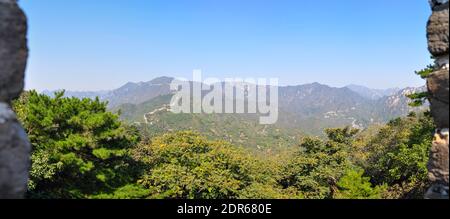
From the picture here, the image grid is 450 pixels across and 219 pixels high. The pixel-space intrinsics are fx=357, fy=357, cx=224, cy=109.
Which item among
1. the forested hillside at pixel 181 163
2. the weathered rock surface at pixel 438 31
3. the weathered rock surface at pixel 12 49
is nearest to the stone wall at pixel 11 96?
the weathered rock surface at pixel 12 49

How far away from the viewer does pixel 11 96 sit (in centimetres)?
479

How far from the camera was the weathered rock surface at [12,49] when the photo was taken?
4586mm

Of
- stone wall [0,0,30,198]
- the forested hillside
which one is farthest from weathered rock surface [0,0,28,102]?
the forested hillside

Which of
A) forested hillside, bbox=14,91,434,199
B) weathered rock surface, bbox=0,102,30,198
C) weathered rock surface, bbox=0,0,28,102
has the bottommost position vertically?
forested hillside, bbox=14,91,434,199

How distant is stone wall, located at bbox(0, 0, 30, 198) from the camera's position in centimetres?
454

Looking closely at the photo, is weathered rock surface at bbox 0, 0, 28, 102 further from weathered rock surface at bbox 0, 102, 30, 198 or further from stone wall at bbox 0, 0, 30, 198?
weathered rock surface at bbox 0, 102, 30, 198

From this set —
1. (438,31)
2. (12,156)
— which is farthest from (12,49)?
(438,31)

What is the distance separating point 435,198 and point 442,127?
42.1 inches

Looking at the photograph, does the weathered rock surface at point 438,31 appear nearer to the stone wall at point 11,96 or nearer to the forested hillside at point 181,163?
the stone wall at point 11,96

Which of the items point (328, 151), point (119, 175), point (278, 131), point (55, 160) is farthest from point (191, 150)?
point (278, 131)

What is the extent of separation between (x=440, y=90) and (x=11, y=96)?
5949mm

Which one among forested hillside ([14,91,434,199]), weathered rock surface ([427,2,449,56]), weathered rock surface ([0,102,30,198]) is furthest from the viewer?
forested hillside ([14,91,434,199])
